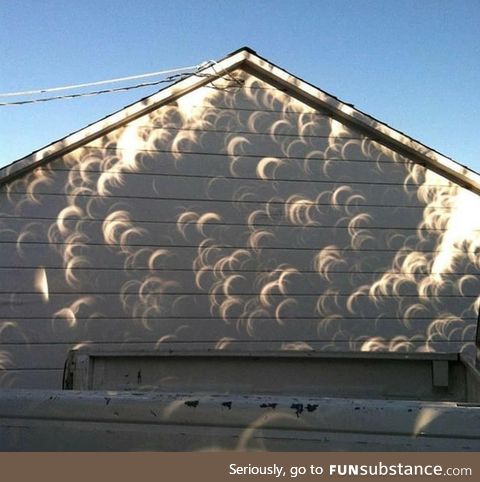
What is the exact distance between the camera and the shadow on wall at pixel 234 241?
246 inches

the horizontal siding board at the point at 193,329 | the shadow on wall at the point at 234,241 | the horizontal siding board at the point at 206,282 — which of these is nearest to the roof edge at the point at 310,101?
the shadow on wall at the point at 234,241

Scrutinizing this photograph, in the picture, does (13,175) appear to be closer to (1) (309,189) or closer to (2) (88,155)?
(2) (88,155)

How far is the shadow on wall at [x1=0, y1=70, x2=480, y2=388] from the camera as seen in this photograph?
20.5 feet

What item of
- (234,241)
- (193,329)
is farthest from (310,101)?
(193,329)

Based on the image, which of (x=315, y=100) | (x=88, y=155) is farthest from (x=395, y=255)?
(x=88, y=155)

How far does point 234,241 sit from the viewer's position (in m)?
6.55


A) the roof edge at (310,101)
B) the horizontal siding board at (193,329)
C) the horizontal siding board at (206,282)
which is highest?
the roof edge at (310,101)

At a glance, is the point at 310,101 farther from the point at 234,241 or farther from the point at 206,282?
the point at 206,282

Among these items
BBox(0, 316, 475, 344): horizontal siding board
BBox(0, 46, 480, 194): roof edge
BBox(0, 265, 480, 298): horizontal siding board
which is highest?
BBox(0, 46, 480, 194): roof edge

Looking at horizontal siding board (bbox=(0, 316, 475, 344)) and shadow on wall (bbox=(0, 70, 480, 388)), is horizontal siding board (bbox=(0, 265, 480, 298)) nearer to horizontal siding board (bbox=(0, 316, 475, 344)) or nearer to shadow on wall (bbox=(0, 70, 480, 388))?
shadow on wall (bbox=(0, 70, 480, 388))

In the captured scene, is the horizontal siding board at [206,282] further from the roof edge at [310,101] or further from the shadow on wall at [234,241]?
the roof edge at [310,101]

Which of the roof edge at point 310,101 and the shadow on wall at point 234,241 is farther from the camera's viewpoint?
the roof edge at point 310,101

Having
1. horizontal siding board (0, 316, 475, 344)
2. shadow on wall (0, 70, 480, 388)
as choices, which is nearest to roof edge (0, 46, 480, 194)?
shadow on wall (0, 70, 480, 388)
